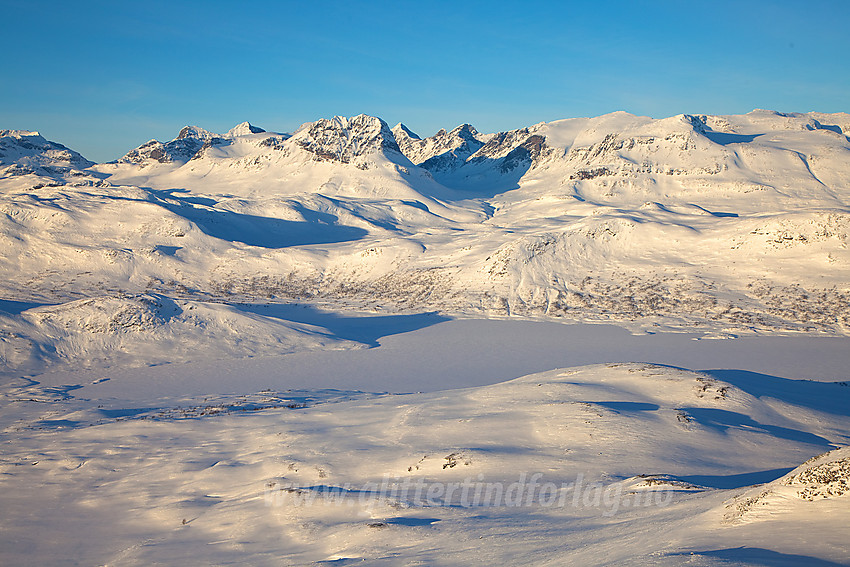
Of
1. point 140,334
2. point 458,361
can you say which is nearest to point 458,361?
point 458,361

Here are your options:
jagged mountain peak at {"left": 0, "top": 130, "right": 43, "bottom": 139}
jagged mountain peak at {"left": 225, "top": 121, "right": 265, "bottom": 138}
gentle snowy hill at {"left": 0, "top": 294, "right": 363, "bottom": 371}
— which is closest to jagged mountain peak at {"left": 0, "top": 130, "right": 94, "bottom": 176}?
jagged mountain peak at {"left": 0, "top": 130, "right": 43, "bottom": 139}

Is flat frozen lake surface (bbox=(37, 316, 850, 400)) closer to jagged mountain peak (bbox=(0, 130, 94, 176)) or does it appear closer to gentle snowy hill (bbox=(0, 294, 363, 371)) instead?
gentle snowy hill (bbox=(0, 294, 363, 371))

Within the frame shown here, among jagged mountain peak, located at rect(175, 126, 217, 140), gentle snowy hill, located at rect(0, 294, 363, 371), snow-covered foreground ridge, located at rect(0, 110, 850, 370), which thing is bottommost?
gentle snowy hill, located at rect(0, 294, 363, 371)

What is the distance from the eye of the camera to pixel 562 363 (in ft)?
91.2

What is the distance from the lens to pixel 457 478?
11.8 metres

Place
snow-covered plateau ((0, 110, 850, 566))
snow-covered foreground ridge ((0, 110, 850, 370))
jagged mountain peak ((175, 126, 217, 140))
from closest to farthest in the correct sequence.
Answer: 1. snow-covered plateau ((0, 110, 850, 566))
2. snow-covered foreground ridge ((0, 110, 850, 370))
3. jagged mountain peak ((175, 126, 217, 140))

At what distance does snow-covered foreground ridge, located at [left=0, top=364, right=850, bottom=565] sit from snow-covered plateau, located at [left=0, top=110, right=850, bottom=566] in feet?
0.24

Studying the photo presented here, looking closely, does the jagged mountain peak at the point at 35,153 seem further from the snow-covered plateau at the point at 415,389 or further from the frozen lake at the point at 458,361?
the frozen lake at the point at 458,361

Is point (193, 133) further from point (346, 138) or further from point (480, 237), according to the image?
point (480, 237)

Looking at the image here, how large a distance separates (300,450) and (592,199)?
344ft

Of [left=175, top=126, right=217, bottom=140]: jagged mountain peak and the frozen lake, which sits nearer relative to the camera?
the frozen lake

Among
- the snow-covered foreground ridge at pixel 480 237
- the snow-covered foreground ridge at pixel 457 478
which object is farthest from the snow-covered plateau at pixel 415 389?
the snow-covered foreground ridge at pixel 480 237

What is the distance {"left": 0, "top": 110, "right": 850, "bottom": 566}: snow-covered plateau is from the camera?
9.38 m

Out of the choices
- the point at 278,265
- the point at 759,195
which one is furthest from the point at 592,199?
the point at 278,265
